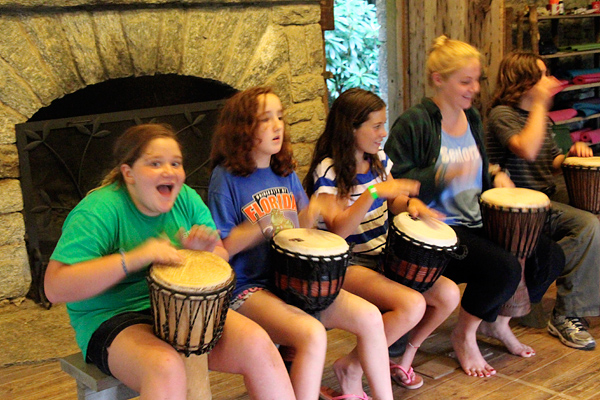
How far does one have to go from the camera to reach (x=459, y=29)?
4.71 m

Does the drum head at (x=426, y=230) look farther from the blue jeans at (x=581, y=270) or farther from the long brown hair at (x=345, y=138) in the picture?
the blue jeans at (x=581, y=270)

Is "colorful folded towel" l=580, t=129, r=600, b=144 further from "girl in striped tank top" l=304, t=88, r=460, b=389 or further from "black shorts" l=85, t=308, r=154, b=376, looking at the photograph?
"black shorts" l=85, t=308, r=154, b=376

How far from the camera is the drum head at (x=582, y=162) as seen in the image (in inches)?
114

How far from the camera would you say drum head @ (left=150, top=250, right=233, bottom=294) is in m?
1.68

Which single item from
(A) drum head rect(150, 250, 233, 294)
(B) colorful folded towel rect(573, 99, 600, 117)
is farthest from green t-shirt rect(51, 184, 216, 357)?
(B) colorful folded towel rect(573, 99, 600, 117)

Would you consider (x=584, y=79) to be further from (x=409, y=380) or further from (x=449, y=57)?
(x=409, y=380)

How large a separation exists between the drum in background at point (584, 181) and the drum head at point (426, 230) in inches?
36.1

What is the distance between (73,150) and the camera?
3182 millimetres

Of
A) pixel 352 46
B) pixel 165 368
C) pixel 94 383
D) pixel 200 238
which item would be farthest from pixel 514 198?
pixel 352 46

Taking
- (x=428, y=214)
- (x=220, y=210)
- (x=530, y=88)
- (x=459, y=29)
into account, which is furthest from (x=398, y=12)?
(x=220, y=210)

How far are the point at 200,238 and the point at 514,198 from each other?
129 centimetres

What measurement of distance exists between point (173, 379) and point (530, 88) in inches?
80.9

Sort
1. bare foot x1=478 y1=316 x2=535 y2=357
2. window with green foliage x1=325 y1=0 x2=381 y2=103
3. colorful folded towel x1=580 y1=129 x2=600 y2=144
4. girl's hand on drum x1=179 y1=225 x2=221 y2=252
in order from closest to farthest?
girl's hand on drum x1=179 y1=225 x2=221 y2=252, bare foot x1=478 y1=316 x2=535 y2=357, colorful folded towel x1=580 y1=129 x2=600 y2=144, window with green foliage x1=325 y1=0 x2=381 y2=103

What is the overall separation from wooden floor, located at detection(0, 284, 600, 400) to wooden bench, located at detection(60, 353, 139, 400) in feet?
A: 2.18
